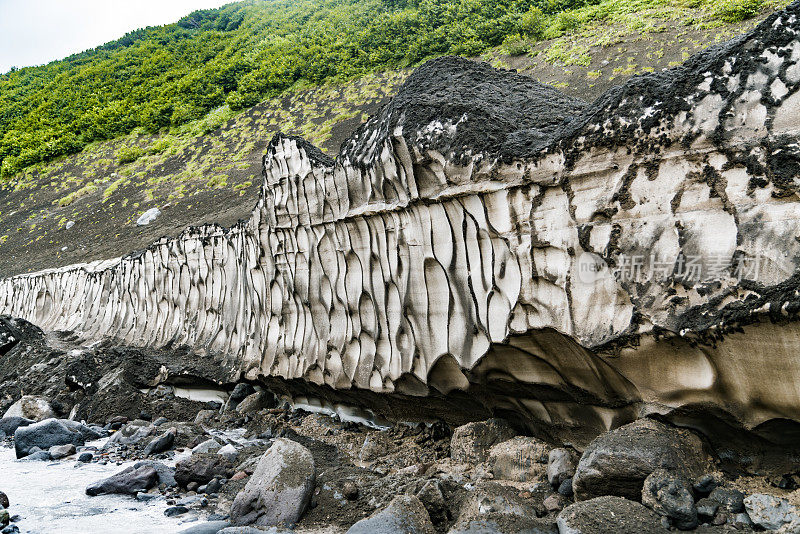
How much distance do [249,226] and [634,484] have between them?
514 cm

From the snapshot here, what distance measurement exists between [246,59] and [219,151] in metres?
11.6

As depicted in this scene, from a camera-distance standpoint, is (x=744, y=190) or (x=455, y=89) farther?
(x=455, y=89)

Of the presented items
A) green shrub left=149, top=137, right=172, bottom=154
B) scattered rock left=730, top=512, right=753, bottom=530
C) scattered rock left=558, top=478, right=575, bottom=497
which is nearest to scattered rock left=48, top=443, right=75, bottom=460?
scattered rock left=558, top=478, right=575, bottom=497

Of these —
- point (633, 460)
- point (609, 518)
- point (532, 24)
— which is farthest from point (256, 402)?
point (532, 24)

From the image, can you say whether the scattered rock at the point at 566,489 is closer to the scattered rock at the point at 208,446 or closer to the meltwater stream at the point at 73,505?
the meltwater stream at the point at 73,505

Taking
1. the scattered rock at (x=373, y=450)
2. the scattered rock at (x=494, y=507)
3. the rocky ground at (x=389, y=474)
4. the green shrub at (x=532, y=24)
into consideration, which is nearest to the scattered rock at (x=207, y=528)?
the rocky ground at (x=389, y=474)

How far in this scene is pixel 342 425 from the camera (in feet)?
17.3

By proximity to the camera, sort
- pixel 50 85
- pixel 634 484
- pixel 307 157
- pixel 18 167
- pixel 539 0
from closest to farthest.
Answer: pixel 634 484, pixel 307 157, pixel 539 0, pixel 18 167, pixel 50 85

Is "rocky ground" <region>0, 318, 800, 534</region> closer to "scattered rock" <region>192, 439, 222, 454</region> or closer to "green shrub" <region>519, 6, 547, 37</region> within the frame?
"scattered rock" <region>192, 439, 222, 454</region>

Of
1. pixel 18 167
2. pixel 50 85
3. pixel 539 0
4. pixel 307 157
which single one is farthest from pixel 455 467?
pixel 50 85

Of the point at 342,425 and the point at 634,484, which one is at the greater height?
the point at 634,484

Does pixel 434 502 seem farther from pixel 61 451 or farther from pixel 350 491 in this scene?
pixel 61 451

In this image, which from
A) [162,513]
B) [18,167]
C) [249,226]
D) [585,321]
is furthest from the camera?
[18,167]

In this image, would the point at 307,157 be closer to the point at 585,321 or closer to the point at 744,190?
the point at 585,321
